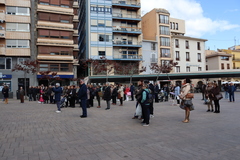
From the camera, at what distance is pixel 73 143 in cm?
557

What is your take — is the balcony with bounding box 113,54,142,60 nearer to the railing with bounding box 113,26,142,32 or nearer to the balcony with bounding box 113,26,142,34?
the balcony with bounding box 113,26,142,34

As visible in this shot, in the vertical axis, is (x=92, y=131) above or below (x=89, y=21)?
below

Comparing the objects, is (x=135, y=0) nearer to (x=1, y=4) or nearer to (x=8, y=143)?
(x=1, y=4)

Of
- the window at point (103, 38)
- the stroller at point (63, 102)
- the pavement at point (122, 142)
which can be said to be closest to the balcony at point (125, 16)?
the window at point (103, 38)

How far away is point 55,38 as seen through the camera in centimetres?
3600

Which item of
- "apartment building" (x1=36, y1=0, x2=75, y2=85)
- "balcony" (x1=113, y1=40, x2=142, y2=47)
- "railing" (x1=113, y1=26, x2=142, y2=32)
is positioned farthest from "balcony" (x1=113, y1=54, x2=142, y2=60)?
"apartment building" (x1=36, y1=0, x2=75, y2=85)

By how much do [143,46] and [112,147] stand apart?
43.5m

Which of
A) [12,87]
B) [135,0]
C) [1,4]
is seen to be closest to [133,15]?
[135,0]

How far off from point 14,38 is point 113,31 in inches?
736

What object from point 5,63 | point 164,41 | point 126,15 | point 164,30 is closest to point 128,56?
point 126,15

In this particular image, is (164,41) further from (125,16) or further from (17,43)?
(17,43)

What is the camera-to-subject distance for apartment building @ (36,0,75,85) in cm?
3497

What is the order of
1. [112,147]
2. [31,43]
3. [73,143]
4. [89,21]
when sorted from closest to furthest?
[112,147]
[73,143]
[31,43]
[89,21]

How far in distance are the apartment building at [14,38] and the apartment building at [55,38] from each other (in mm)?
1718
